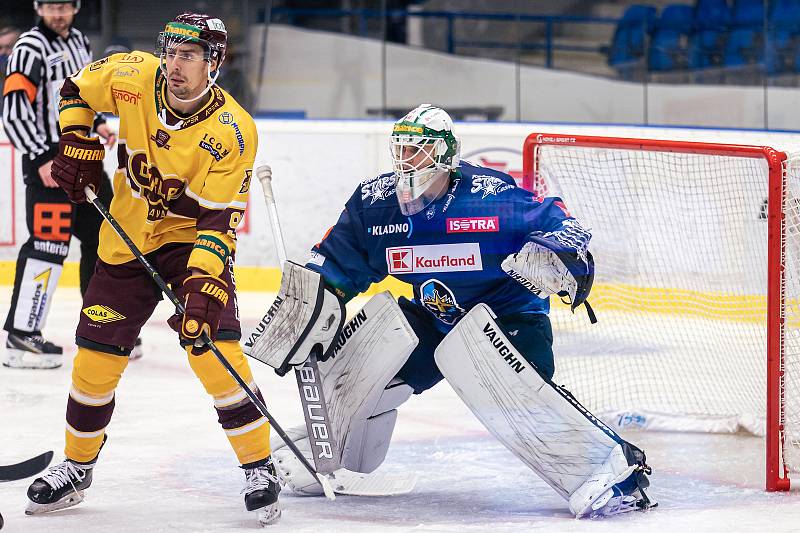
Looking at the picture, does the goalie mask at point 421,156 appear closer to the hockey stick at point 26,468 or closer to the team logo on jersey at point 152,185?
the team logo on jersey at point 152,185

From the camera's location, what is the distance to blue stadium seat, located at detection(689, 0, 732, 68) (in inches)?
286

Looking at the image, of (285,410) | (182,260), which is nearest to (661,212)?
(285,410)

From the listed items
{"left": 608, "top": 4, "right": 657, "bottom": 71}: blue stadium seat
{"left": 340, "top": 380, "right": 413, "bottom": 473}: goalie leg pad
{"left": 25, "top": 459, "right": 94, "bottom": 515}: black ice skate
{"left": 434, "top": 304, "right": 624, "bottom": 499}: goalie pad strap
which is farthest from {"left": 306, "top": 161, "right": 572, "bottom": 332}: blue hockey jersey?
{"left": 608, "top": 4, "right": 657, "bottom": 71}: blue stadium seat

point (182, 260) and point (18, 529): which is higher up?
point (182, 260)

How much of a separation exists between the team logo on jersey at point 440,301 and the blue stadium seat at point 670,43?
14.4 feet

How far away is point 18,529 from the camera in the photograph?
2.88 meters

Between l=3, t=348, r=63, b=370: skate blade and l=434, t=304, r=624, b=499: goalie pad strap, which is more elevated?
l=434, t=304, r=624, b=499: goalie pad strap

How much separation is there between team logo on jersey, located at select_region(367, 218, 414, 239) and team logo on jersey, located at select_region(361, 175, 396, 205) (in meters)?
0.07

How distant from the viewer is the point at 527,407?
3.10m

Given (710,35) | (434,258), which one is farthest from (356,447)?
(710,35)

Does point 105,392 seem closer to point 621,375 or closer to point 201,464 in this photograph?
point 201,464

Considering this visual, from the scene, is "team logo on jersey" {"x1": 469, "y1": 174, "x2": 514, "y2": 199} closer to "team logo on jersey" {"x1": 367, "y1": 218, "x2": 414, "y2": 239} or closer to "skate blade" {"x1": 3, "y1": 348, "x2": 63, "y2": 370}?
"team logo on jersey" {"x1": 367, "y1": 218, "x2": 414, "y2": 239}

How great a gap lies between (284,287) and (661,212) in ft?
7.61

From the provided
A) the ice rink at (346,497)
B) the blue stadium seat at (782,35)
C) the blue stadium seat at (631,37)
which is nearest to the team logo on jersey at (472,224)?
the ice rink at (346,497)
